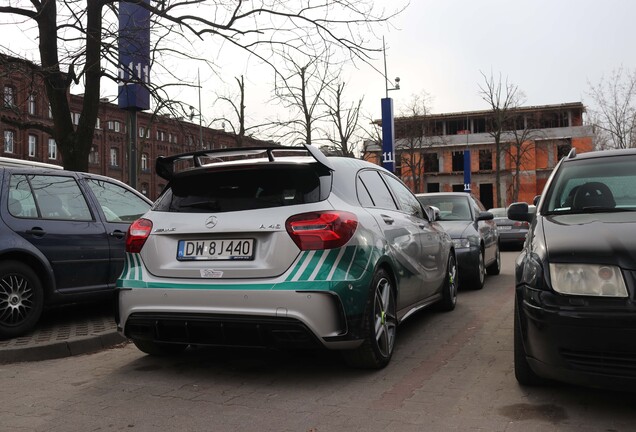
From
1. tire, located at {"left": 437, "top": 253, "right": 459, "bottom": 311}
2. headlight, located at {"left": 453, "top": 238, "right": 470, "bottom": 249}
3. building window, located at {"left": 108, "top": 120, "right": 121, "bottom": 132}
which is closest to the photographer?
tire, located at {"left": 437, "top": 253, "right": 459, "bottom": 311}

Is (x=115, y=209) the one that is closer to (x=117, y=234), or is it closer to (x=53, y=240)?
(x=117, y=234)

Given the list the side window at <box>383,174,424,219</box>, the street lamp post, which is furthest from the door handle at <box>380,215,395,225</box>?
the street lamp post

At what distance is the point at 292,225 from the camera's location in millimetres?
3922

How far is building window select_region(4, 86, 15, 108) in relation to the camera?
10.6m

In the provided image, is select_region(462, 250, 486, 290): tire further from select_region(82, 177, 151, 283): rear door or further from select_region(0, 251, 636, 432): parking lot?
select_region(82, 177, 151, 283): rear door

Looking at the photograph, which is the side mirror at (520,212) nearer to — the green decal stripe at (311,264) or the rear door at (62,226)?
the green decal stripe at (311,264)

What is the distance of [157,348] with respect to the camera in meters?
4.95

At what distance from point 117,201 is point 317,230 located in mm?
3771

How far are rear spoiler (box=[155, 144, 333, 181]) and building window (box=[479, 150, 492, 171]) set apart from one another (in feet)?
204

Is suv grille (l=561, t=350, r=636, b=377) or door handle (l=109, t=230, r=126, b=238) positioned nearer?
suv grille (l=561, t=350, r=636, b=377)

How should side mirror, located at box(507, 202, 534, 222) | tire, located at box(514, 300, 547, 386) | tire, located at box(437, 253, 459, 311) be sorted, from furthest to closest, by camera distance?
tire, located at box(437, 253, 459, 311) → side mirror, located at box(507, 202, 534, 222) → tire, located at box(514, 300, 547, 386)

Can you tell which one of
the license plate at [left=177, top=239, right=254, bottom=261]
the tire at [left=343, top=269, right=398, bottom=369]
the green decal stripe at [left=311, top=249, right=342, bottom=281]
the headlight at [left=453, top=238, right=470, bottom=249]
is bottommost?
the tire at [left=343, top=269, right=398, bottom=369]

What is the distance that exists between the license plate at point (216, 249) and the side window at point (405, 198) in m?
Answer: 2.16

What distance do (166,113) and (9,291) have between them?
6.13 m
